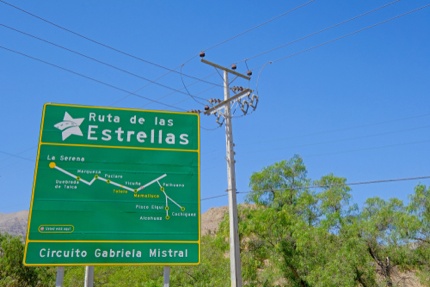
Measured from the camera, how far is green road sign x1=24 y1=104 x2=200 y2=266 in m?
7.37

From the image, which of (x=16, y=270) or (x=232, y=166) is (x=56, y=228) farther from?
(x=16, y=270)

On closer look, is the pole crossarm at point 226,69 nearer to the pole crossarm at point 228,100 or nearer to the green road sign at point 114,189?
the pole crossarm at point 228,100

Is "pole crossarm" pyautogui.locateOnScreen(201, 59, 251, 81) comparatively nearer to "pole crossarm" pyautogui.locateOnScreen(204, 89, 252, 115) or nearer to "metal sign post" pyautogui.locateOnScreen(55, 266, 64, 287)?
"pole crossarm" pyautogui.locateOnScreen(204, 89, 252, 115)

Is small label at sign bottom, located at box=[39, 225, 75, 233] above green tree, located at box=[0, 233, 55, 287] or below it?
below

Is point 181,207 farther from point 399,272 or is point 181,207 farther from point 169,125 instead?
point 399,272

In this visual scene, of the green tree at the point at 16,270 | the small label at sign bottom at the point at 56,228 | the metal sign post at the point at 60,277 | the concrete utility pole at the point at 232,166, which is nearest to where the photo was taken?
the metal sign post at the point at 60,277

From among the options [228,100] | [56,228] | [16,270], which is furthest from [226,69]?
[16,270]

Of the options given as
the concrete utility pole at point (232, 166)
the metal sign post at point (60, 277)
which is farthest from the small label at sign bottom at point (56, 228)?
the concrete utility pole at point (232, 166)

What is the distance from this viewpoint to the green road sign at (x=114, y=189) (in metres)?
7.37

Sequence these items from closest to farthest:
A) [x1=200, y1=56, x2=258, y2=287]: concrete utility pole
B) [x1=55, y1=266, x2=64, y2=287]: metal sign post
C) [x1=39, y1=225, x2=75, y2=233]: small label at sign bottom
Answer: [x1=55, y1=266, x2=64, y2=287]: metal sign post < [x1=39, y1=225, x2=75, y2=233]: small label at sign bottom < [x1=200, y1=56, x2=258, y2=287]: concrete utility pole

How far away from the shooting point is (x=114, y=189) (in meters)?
7.85

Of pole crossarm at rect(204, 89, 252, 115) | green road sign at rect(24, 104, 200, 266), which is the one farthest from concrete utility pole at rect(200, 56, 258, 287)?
green road sign at rect(24, 104, 200, 266)

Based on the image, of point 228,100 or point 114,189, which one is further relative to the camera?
point 228,100

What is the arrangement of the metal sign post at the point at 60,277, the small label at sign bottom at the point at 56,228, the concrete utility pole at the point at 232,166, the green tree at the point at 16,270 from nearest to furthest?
1. the metal sign post at the point at 60,277
2. the small label at sign bottom at the point at 56,228
3. the concrete utility pole at the point at 232,166
4. the green tree at the point at 16,270
